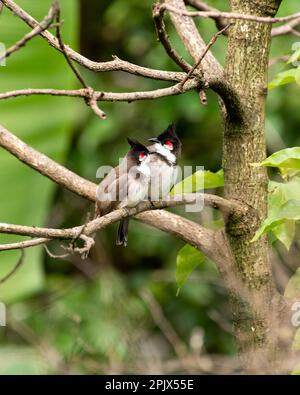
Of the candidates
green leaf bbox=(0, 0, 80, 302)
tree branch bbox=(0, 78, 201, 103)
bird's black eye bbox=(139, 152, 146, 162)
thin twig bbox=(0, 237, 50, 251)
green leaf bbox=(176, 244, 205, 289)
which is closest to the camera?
tree branch bbox=(0, 78, 201, 103)

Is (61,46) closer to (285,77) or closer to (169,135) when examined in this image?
(285,77)

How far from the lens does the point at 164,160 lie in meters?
3.03

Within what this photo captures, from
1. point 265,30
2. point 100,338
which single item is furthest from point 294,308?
point 100,338

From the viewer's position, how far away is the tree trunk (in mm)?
1899

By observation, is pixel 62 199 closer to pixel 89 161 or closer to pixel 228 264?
pixel 89 161

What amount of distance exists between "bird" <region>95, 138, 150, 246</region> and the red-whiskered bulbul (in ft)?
0.17

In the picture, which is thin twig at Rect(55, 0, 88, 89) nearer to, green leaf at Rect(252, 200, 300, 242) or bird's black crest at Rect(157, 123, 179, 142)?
green leaf at Rect(252, 200, 300, 242)

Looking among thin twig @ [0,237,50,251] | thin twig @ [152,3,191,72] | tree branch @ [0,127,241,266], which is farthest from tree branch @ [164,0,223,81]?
thin twig @ [0,237,50,251]

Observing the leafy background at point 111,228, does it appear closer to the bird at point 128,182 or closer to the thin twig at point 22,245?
the bird at point 128,182

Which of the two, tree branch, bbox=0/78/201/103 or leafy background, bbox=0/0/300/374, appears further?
leafy background, bbox=0/0/300/374

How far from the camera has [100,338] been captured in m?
4.11

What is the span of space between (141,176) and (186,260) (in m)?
0.83

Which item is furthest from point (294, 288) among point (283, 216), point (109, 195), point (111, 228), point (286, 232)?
point (111, 228)

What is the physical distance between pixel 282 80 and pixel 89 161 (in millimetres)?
3186
